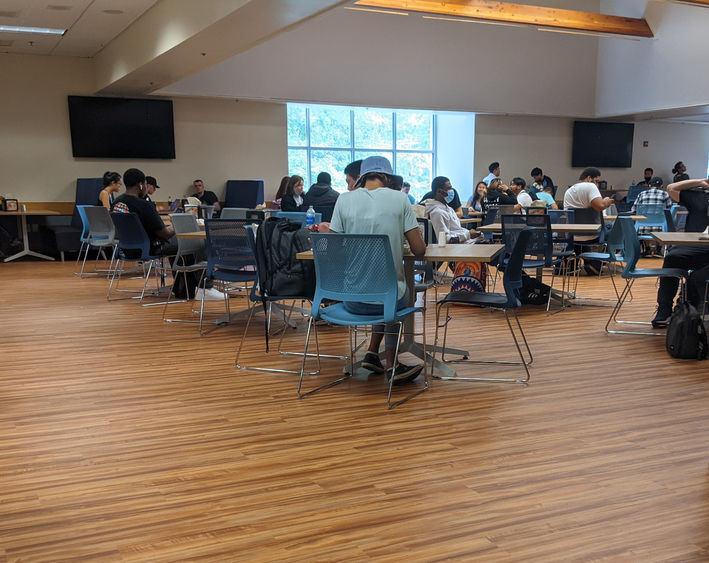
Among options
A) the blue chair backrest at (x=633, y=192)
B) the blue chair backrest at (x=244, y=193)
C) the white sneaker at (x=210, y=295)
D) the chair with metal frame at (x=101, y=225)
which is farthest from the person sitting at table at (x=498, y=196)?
A: the blue chair backrest at (x=633, y=192)

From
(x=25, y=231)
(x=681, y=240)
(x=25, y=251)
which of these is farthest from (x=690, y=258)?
(x=25, y=251)

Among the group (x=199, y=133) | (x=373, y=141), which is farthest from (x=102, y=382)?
(x=373, y=141)

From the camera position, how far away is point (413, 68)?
13.2 metres

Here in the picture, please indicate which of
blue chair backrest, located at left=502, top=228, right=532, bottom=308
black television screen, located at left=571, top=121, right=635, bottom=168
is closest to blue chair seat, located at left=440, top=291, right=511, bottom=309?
blue chair backrest, located at left=502, top=228, right=532, bottom=308

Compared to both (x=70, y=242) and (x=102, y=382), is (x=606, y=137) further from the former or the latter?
(x=102, y=382)

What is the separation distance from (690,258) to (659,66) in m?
9.52

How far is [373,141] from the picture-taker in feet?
50.2

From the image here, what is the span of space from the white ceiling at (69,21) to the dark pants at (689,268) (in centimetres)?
652

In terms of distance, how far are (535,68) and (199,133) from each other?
23.5 feet

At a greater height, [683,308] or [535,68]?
[535,68]

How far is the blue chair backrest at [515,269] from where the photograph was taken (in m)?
4.12

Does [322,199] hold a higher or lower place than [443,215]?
higher

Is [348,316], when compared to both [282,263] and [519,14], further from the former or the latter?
[519,14]

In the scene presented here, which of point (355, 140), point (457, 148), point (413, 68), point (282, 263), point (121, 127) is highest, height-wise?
point (413, 68)
